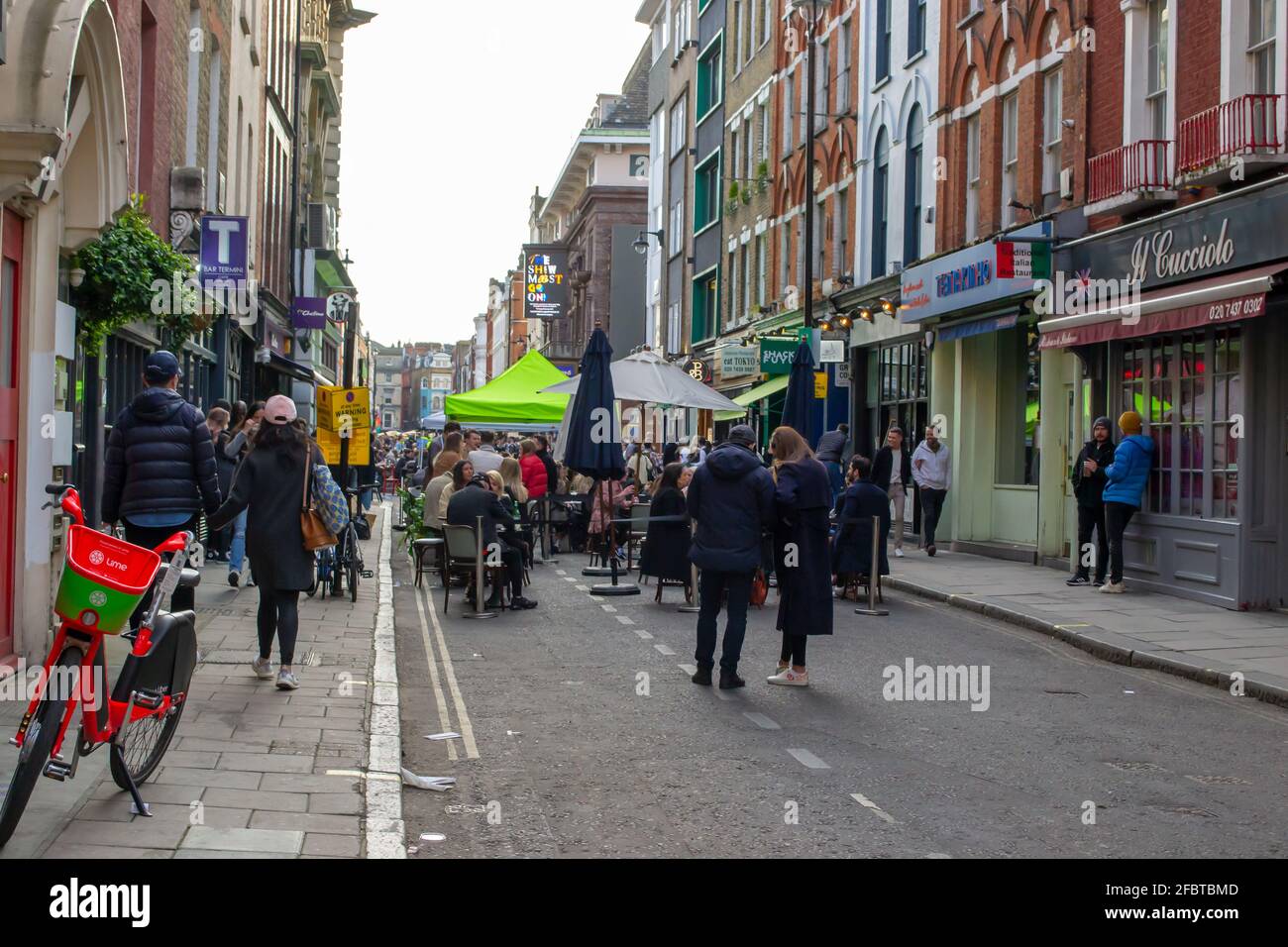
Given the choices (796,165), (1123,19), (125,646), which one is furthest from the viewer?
(796,165)

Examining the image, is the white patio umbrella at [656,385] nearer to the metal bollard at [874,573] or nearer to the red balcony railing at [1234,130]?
the metal bollard at [874,573]

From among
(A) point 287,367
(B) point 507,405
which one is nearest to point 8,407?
(B) point 507,405

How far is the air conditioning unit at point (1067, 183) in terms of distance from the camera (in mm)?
19125

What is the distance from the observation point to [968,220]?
23250mm

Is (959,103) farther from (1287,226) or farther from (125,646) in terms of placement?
(125,646)

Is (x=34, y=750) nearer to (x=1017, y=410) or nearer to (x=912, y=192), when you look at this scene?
(x=1017, y=410)

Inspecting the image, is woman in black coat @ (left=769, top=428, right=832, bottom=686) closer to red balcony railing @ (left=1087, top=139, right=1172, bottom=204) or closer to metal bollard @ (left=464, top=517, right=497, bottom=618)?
metal bollard @ (left=464, top=517, right=497, bottom=618)

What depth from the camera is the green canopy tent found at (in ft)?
83.3

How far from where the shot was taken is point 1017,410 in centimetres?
2258

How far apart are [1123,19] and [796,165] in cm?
1572

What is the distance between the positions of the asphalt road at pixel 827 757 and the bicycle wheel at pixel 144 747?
3.79 ft

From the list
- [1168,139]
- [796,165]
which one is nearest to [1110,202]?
[1168,139]

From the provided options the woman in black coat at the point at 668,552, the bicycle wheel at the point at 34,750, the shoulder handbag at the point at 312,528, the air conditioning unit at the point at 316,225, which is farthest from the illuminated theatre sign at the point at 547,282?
the bicycle wheel at the point at 34,750

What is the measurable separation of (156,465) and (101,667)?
369 cm
